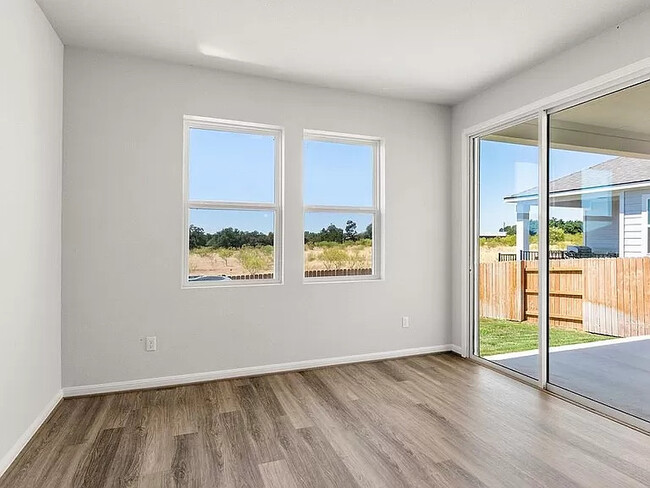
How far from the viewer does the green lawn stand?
3156 mm

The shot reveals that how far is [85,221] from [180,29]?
1644 millimetres

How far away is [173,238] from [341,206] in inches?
65.7

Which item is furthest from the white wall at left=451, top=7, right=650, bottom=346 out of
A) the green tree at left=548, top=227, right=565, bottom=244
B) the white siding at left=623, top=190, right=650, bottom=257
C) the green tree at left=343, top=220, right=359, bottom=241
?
the green tree at left=343, top=220, right=359, bottom=241

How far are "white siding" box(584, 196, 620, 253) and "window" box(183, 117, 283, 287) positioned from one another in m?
2.58

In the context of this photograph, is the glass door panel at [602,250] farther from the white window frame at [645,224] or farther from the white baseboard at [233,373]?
the white baseboard at [233,373]

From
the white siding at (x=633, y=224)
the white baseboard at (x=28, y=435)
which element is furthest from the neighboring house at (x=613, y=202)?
the white baseboard at (x=28, y=435)

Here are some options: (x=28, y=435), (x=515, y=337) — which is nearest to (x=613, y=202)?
(x=515, y=337)

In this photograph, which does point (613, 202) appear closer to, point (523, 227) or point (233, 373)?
point (523, 227)

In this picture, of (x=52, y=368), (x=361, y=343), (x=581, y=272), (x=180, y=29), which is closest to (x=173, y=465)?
(x=52, y=368)

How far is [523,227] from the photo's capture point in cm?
362

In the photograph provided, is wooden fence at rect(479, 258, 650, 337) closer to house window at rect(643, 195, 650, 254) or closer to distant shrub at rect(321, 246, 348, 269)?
house window at rect(643, 195, 650, 254)

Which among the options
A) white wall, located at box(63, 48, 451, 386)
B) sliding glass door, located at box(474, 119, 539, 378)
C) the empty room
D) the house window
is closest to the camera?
the empty room

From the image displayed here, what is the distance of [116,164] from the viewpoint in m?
3.22

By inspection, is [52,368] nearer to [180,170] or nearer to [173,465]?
[173,465]
